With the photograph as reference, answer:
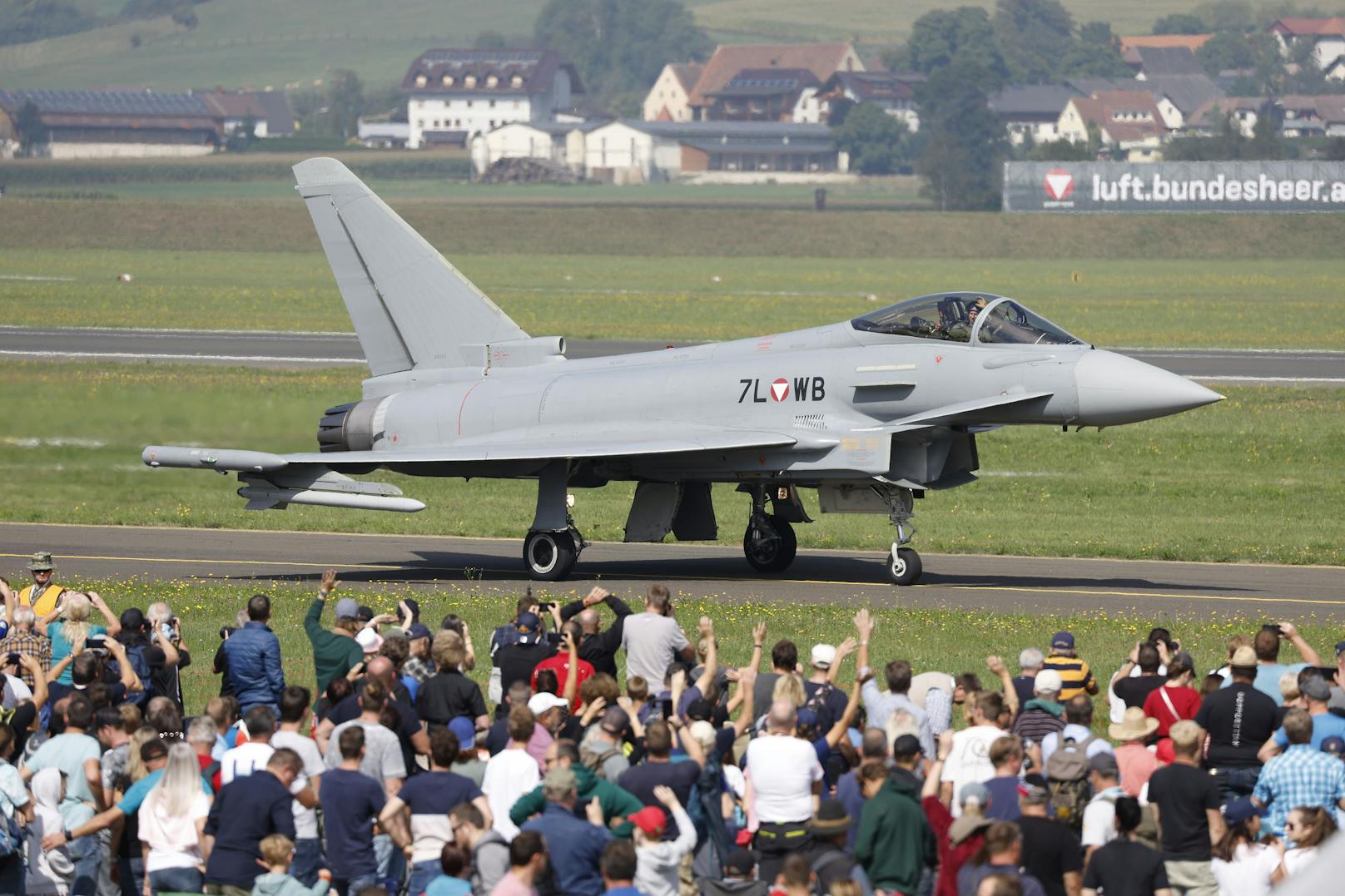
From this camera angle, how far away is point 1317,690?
11.9 metres

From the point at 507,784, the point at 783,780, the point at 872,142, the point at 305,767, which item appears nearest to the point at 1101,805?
the point at 783,780

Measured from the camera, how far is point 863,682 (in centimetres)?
1241

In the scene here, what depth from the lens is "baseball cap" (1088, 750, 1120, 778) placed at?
10.5 metres

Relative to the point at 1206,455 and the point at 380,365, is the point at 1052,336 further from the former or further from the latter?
the point at 1206,455

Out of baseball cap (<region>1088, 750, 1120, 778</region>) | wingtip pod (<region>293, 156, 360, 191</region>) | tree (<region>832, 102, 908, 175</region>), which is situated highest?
tree (<region>832, 102, 908, 175</region>)

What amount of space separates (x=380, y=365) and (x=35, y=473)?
6.35 m

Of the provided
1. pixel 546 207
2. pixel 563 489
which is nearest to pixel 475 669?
pixel 563 489

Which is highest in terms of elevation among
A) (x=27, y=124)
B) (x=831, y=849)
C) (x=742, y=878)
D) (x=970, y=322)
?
(x=27, y=124)

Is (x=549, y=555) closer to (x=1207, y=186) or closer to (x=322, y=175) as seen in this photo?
(x=322, y=175)

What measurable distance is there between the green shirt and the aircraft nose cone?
10798 mm

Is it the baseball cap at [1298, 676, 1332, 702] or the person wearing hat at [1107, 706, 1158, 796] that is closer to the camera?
the person wearing hat at [1107, 706, 1158, 796]

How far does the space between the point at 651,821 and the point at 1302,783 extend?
4.02 metres

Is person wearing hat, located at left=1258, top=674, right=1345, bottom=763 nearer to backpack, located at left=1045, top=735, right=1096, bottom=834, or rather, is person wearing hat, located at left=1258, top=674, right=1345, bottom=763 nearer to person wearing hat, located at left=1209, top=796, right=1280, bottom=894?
person wearing hat, located at left=1209, top=796, right=1280, bottom=894

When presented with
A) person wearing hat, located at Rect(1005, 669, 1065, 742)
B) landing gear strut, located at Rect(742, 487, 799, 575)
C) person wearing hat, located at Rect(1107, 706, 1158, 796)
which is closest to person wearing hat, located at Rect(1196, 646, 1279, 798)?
person wearing hat, located at Rect(1107, 706, 1158, 796)
